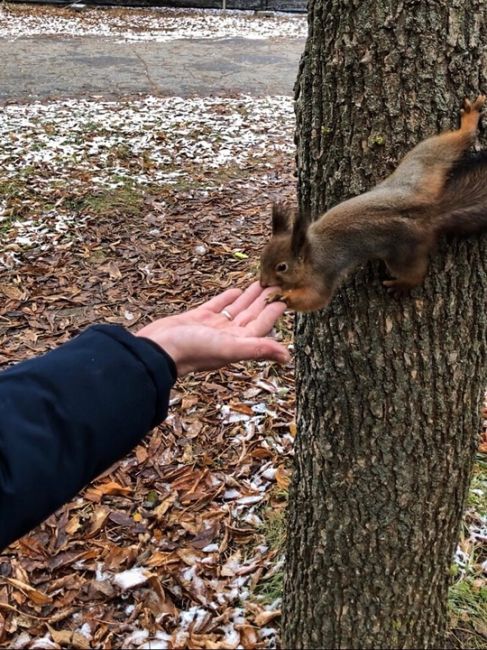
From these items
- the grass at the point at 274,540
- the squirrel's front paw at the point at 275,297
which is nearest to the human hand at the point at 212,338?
the squirrel's front paw at the point at 275,297

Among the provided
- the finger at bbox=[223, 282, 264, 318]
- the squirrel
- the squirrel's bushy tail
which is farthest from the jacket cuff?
the squirrel's bushy tail

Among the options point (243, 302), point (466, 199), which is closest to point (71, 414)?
point (243, 302)

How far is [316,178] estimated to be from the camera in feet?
6.19

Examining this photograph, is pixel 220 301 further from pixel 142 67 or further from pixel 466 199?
pixel 142 67

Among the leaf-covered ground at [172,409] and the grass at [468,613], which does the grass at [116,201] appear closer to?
the leaf-covered ground at [172,409]

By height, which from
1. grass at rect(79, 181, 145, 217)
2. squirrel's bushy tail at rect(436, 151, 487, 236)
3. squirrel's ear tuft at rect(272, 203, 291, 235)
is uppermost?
squirrel's bushy tail at rect(436, 151, 487, 236)

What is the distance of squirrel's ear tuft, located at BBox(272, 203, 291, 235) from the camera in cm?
220

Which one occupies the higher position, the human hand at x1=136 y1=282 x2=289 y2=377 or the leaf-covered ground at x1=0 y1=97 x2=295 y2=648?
the human hand at x1=136 y1=282 x2=289 y2=377

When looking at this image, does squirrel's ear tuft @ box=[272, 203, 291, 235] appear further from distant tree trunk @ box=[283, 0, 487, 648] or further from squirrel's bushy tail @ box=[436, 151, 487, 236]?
squirrel's bushy tail @ box=[436, 151, 487, 236]

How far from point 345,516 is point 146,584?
1062 millimetres

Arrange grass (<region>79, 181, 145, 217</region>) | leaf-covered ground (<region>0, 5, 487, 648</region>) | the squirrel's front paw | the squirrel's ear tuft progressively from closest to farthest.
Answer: the squirrel's front paw, the squirrel's ear tuft, leaf-covered ground (<region>0, 5, 487, 648</region>), grass (<region>79, 181, 145, 217</region>)

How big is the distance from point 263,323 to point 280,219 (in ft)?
1.82

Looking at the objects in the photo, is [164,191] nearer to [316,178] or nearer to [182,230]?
[182,230]

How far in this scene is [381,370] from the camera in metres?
1.85
